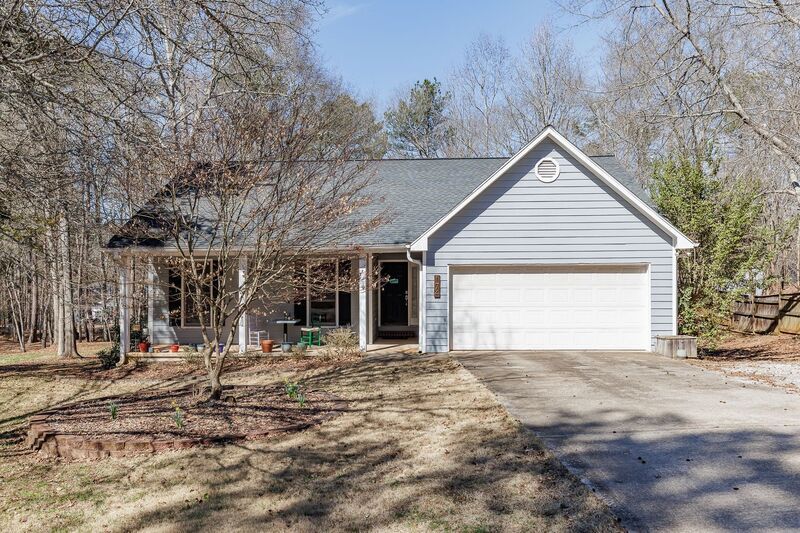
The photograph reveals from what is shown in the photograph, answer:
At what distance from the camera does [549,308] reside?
44.7 ft

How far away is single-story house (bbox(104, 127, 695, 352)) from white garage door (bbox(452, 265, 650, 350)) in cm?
2

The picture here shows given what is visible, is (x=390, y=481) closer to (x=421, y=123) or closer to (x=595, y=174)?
(x=595, y=174)

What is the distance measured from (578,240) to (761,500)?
9.22 m

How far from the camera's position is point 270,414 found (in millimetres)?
7746

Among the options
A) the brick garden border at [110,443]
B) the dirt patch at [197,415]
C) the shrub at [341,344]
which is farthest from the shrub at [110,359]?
the brick garden border at [110,443]

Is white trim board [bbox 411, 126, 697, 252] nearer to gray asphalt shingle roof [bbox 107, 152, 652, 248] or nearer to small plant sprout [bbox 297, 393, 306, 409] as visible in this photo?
gray asphalt shingle roof [bbox 107, 152, 652, 248]

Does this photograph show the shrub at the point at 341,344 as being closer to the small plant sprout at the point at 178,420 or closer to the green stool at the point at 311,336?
the green stool at the point at 311,336

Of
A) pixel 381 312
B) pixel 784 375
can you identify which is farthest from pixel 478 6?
pixel 784 375

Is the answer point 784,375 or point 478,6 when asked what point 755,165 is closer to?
point 784,375

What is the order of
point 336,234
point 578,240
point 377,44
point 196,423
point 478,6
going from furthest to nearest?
point 377,44, point 478,6, point 578,240, point 336,234, point 196,423

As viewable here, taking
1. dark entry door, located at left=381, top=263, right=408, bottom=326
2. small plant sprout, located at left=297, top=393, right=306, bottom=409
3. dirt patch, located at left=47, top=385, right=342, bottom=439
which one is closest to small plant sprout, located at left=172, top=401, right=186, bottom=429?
dirt patch, located at left=47, top=385, right=342, bottom=439

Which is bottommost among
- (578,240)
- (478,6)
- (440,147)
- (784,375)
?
(784,375)

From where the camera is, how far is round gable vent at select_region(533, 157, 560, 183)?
13.4 m

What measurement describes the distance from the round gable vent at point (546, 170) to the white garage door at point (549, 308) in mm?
2018
